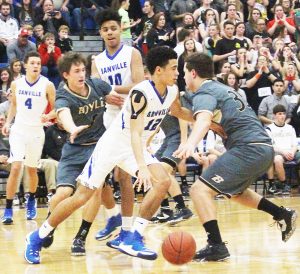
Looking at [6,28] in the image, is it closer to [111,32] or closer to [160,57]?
[111,32]

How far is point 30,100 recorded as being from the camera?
12211 mm

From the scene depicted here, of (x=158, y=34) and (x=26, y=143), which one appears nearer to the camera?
(x=26, y=143)

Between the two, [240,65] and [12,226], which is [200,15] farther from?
[12,226]

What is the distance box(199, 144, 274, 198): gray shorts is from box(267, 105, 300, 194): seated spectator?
23.0ft

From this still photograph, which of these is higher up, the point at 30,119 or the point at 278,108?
→ the point at 30,119

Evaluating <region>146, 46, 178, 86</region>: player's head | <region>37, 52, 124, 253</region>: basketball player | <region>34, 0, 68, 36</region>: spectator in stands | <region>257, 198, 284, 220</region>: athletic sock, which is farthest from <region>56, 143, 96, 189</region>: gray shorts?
<region>34, 0, 68, 36</region>: spectator in stands

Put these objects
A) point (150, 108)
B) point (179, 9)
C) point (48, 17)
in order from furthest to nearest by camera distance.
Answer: point (179, 9) < point (48, 17) < point (150, 108)

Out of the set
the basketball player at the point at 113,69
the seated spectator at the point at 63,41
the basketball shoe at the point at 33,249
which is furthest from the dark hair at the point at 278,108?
the basketball shoe at the point at 33,249

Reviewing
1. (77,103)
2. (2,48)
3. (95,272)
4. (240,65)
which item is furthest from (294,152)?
(95,272)

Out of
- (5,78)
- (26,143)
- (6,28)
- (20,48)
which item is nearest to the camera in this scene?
(26,143)

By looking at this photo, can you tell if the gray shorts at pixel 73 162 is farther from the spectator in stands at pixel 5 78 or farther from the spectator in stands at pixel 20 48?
the spectator in stands at pixel 20 48

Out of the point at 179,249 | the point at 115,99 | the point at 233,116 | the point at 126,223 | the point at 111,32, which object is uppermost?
the point at 111,32

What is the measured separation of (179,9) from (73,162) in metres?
10.5

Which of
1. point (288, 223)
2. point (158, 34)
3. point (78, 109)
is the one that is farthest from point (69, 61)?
point (158, 34)
